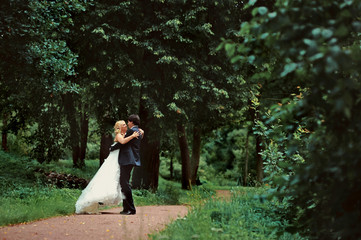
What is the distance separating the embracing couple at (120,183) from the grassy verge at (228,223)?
7.45 ft

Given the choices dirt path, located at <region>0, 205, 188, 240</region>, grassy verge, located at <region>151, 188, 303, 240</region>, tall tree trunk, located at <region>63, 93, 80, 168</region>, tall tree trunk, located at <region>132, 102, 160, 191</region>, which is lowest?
dirt path, located at <region>0, 205, 188, 240</region>

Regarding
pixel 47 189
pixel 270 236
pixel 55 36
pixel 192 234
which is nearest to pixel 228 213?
pixel 270 236

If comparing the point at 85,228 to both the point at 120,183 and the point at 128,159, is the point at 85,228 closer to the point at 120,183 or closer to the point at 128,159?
the point at 120,183

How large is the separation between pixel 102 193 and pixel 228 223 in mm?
3714

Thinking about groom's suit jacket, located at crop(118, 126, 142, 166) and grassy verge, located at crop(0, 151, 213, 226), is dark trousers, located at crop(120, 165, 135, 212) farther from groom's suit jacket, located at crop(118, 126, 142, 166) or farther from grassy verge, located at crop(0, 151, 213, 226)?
grassy verge, located at crop(0, 151, 213, 226)

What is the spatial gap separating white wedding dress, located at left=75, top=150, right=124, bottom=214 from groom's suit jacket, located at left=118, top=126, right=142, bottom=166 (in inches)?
17.9

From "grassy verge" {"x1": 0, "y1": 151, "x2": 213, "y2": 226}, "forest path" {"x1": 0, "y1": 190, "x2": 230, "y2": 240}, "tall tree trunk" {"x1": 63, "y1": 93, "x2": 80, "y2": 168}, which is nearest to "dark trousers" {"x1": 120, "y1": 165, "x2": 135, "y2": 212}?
"forest path" {"x1": 0, "y1": 190, "x2": 230, "y2": 240}

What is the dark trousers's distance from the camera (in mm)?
9297

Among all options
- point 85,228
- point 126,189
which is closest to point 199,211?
point 85,228

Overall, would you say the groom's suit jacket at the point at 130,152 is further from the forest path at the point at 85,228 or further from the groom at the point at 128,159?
the forest path at the point at 85,228

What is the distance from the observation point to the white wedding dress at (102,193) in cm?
944

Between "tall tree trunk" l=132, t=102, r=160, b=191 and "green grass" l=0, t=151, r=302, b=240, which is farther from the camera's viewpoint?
"tall tree trunk" l=132, t=102, r=160, b=191

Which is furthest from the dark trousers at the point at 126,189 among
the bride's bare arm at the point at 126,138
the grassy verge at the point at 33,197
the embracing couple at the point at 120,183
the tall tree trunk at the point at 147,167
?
the tall tree trunk at the point at 147,167

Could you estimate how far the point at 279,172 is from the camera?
839 cm
